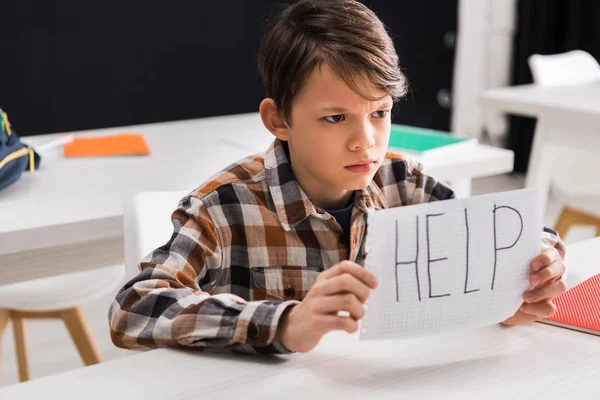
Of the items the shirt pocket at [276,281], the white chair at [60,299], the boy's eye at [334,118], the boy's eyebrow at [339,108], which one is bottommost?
the white chair at [60,299]

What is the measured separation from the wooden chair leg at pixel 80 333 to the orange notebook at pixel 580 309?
1172 millimetres

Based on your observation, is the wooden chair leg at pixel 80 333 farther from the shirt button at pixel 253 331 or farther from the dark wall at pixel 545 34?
the dark wall at pixel 545 34

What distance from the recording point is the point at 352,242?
44.1 inches

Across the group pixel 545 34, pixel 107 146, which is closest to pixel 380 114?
pixel 107 146

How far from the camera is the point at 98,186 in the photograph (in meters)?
1.65

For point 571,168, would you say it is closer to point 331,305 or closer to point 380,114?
point 380,114

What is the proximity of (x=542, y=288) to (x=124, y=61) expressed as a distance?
9.45ft

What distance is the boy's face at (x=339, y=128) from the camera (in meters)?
0.99

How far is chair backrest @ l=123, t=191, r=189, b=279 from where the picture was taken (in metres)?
1.09

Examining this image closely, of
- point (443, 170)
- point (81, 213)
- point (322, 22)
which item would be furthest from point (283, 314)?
point (443, 170)

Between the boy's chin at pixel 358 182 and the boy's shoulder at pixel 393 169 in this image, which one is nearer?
the boy's chin at pixel 358 182

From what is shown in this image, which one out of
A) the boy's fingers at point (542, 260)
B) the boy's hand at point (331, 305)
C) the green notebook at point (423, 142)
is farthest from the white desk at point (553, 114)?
the boy's hand at point (331, 305)

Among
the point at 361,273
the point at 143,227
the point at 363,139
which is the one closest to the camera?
the point at 361,273

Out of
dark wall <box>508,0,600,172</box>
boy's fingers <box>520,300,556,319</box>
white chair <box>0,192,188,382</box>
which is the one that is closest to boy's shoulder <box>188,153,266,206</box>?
boy's fingers <box>520,300,556,319</box>
